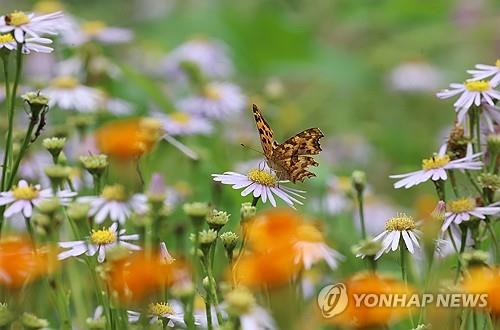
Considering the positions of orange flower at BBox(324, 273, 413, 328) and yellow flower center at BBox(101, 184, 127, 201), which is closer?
orange flower at BBox(324, 273, 413, 328)

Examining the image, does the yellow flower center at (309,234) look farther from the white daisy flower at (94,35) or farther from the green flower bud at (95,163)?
the white daisy flower at (94,35)

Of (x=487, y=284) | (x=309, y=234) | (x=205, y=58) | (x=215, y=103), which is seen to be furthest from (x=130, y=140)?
(x=205, y=58)

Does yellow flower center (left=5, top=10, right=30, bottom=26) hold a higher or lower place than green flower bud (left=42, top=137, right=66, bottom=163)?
higher

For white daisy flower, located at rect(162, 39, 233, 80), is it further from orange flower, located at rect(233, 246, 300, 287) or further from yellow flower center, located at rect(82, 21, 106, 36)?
orange flower, located at rect(233, 246, 300, 287)

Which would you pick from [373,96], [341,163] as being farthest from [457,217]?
[373,96]

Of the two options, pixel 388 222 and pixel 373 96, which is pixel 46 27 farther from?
pixel 373 96

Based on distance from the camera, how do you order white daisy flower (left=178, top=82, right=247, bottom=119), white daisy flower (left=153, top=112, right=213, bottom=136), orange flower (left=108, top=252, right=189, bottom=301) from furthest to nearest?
white daisy flower (left=178, top=82, right=247, bottom=119), white daisy flower (left=153, top=112, right=213, bottom=136), orange flower (left=108, top=252, right=189, bottom=301)

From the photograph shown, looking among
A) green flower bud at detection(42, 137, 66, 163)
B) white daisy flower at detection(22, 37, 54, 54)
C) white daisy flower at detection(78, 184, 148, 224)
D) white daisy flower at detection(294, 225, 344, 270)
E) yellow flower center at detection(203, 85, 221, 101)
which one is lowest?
white daisy flower at detection(294, 225, 344, 270)

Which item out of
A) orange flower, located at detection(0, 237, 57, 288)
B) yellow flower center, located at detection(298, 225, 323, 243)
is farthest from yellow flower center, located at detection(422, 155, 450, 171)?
orange flower, located at detection(0, 237, 57, 288)
